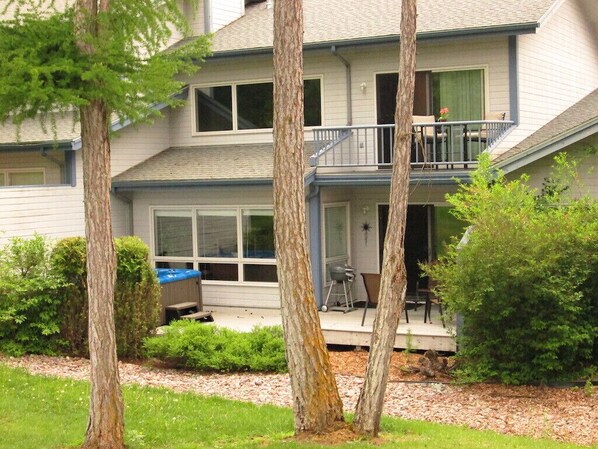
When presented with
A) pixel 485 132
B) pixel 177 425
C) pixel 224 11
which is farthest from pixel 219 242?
pixel 177 425

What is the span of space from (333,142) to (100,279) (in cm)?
1056

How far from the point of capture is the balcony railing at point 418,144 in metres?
16.8

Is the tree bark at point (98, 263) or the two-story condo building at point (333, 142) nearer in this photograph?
the tree bark at point (98, 263)

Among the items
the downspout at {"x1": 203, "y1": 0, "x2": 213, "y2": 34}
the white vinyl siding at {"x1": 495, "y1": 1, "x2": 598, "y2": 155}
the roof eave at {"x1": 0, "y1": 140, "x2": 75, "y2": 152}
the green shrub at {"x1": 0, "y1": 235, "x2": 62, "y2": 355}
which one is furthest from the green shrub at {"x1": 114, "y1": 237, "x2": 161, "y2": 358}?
the downspout at {"x1": 203, "y1": 0, "x2": 213, "y2": 34}

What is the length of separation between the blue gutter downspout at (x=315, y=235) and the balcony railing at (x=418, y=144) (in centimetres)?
62

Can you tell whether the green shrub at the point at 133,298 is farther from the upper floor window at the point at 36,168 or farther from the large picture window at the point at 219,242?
the upper floor window at the point at 36,168

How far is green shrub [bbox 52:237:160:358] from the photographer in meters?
14.4

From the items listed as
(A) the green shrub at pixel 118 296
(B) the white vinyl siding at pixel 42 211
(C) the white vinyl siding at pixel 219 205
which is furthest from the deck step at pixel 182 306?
(B) the white vinyl siding at pixel 42 211

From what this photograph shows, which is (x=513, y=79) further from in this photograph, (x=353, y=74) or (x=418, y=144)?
(x=353, y=74)

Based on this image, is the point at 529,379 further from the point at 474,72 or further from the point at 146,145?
the point at 146,145

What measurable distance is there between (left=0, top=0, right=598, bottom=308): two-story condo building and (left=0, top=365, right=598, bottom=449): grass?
21.7 ft

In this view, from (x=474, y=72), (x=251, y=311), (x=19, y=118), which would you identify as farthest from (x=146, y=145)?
(x=19, y=118)

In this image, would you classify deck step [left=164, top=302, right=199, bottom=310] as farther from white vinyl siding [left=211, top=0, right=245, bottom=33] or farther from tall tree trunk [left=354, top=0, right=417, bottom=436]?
tall tree trunk [left=354, top=0, right=417, bottom=436]

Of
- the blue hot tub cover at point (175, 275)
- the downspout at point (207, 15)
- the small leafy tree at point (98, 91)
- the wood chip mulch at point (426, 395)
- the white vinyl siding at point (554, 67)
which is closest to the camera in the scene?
the small leafy tree at point (98, 91)
